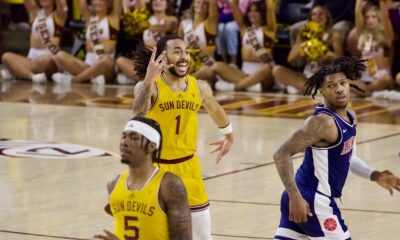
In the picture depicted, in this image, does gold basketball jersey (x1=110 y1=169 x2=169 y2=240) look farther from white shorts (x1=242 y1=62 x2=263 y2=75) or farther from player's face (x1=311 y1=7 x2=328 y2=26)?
white shorts (x1=242 y1=62 x2=263 y2=75)

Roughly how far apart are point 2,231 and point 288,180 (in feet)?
10.2

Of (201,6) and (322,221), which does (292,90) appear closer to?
(201,6)

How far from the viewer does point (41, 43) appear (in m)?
19.7

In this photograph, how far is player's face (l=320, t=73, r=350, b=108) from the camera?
686 centimetres

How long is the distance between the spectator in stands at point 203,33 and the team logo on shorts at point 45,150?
5242mm

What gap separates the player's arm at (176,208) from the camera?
5.41 meters

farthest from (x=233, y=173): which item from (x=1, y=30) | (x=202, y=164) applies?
(x=1, y=30)

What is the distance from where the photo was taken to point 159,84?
7910mm

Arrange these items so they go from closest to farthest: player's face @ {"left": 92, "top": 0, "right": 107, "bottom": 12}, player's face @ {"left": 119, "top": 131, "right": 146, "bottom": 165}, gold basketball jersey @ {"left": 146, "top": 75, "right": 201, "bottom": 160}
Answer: player's face @ {"left": 119, "top": 131, "right": 146, "bottom": 165}
gold basketball jersey @ {"left": 146, "top": 75, "right": 201, "bottom": 160}
player's face @ {"left": 92, "top": 0, "right": 107, "bottom": 12}

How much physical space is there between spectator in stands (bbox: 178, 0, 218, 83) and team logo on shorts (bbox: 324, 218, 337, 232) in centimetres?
1123

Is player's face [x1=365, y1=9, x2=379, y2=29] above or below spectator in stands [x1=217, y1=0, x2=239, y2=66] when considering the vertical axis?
above

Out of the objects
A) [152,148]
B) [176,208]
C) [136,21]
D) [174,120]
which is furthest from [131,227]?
Answer: [136,21]

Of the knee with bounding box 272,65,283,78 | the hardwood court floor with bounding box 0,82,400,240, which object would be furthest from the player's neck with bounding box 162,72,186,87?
the knee with bounding box 272,65,283,78

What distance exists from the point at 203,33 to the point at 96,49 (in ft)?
6.45
